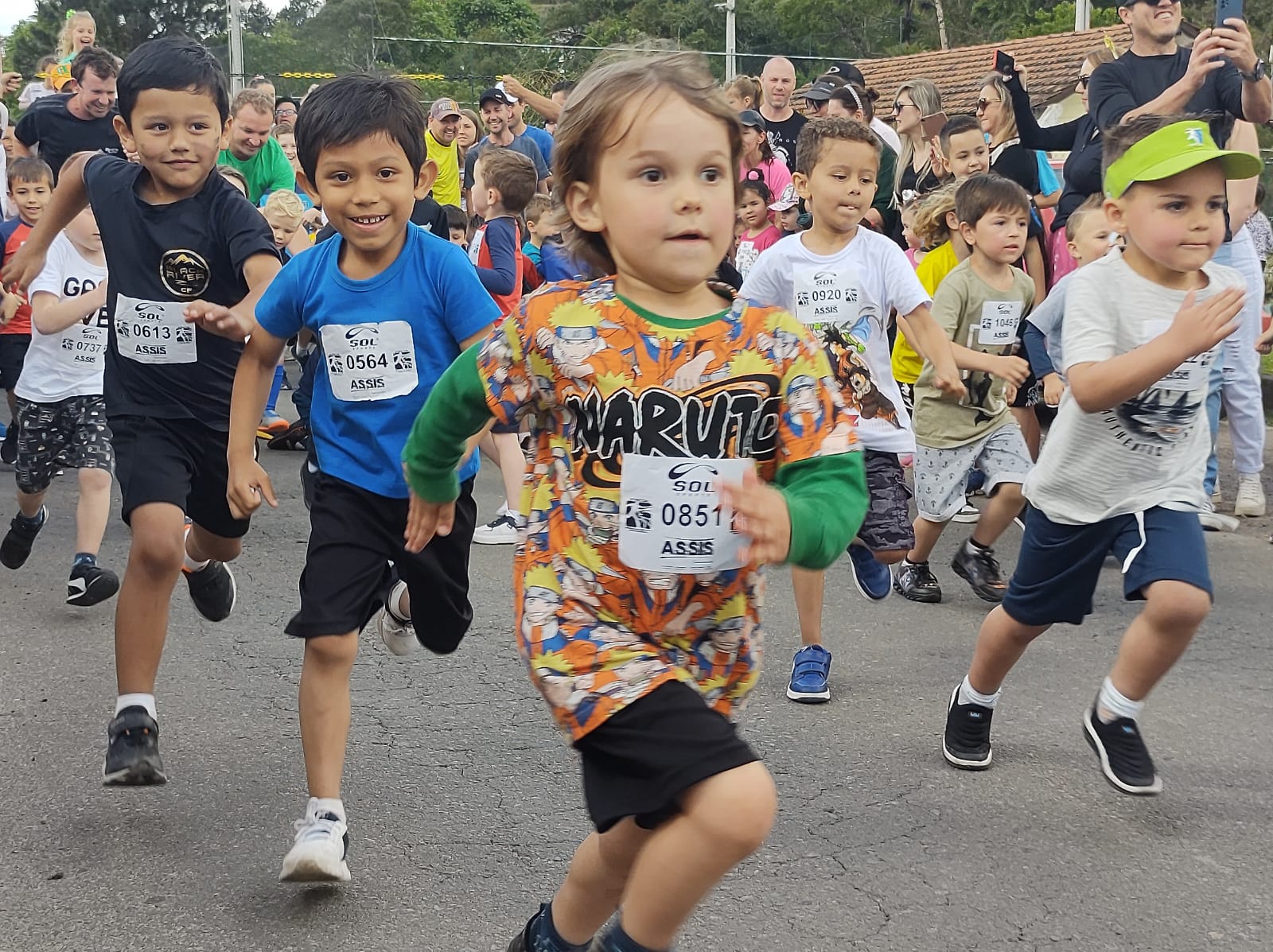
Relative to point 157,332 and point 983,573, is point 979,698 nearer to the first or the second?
point 983,573

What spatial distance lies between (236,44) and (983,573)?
32.4 metres

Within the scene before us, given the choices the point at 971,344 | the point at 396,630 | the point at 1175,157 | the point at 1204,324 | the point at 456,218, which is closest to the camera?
the point at 1204,324

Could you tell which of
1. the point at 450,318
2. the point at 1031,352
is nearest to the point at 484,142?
the point at 1031,352

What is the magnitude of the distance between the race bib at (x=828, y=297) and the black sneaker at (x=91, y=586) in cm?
296

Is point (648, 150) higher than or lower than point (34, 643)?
higher

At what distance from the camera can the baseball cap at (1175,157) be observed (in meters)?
3.78

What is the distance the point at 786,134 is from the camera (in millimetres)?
10570

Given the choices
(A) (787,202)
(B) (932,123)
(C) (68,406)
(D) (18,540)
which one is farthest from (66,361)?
(B) (932,123)

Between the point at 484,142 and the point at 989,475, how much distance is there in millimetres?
8094

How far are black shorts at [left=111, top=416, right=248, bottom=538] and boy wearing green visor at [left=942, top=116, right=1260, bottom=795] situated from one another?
7.54 ft

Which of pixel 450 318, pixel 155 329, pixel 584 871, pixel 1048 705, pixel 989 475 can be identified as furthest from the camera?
pixel 989 475

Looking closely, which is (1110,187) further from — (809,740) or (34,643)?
(34,643)

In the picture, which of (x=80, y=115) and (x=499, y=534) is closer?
(x=499, y=534)

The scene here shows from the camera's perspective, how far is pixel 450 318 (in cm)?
374
